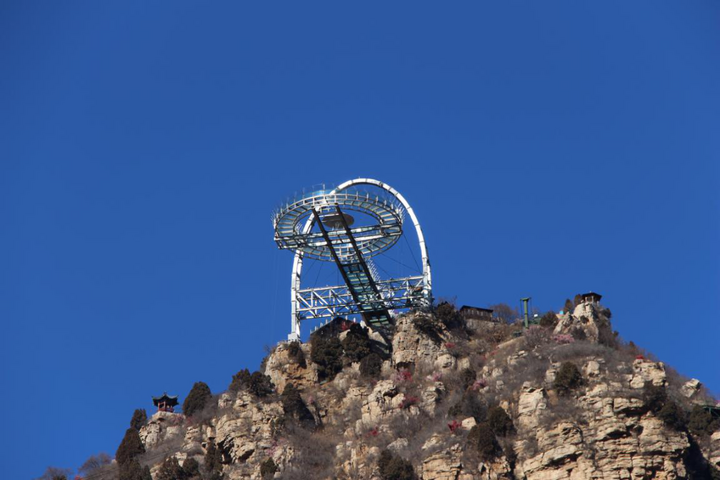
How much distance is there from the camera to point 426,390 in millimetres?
113438

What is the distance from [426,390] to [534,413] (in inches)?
500

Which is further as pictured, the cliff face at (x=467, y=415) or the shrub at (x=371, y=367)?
the shrub at (x=371, y=367)

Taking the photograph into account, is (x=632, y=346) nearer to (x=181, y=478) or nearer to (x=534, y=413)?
(x=534, y=413)

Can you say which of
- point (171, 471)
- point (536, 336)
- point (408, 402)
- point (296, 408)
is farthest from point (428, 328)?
point (171, 471)

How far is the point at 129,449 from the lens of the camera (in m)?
118

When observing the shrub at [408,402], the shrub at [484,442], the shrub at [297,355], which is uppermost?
the shrub at [297,355]

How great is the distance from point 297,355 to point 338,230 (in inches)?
439

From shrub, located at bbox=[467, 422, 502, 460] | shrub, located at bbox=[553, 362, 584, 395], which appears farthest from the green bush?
shrub, located at bbox=[553, 362, 584, 395]

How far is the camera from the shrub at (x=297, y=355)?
401ft

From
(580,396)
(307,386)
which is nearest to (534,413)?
(580,396)

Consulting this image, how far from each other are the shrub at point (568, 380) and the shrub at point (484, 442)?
20.2 ft

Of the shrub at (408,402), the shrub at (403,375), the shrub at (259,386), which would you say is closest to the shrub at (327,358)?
the shrub at (259,386)

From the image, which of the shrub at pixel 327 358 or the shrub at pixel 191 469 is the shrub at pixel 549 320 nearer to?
the shrub at pixel 327 358

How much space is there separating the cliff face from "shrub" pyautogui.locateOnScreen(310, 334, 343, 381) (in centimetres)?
61
